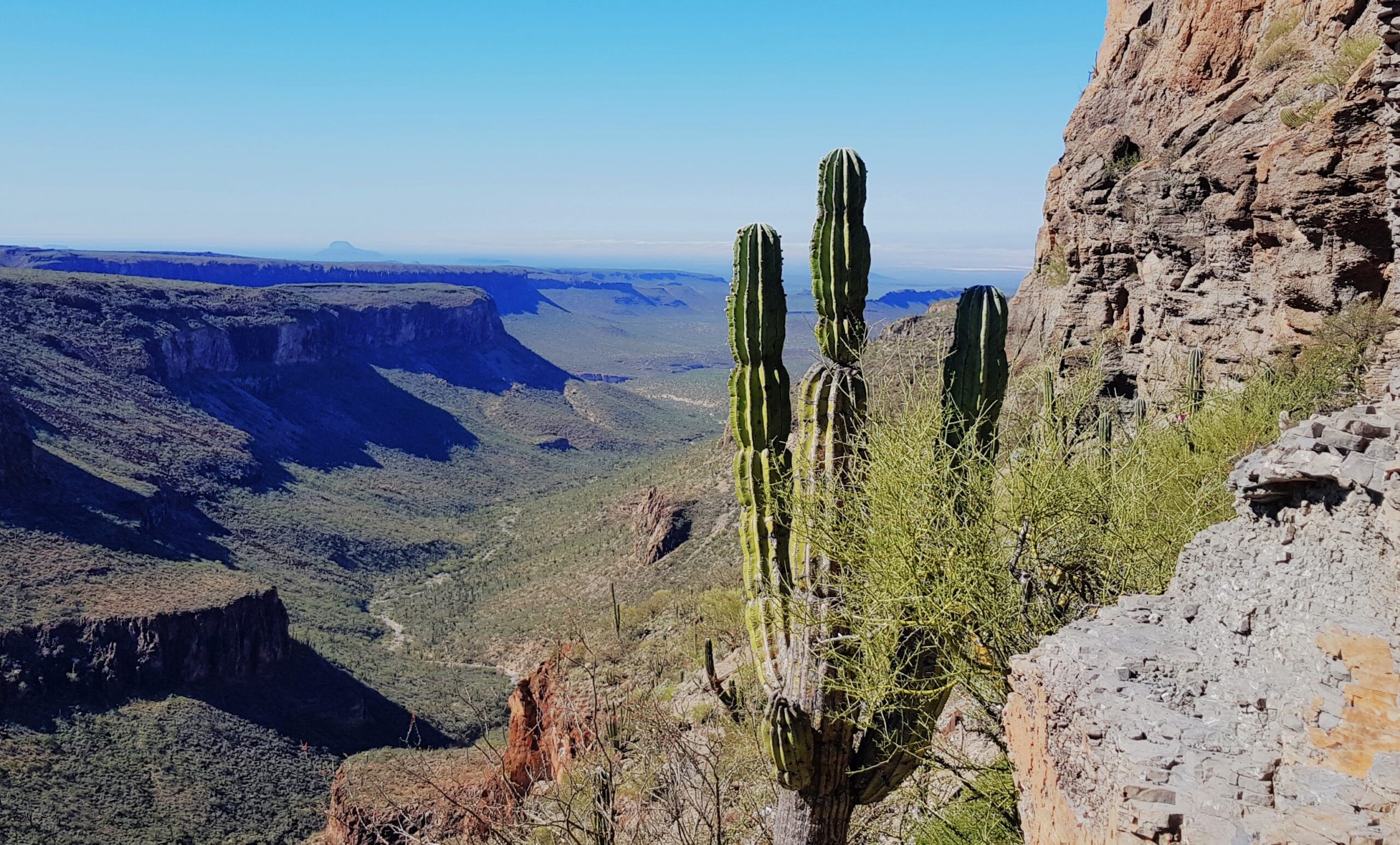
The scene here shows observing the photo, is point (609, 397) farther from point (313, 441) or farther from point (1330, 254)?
point (1330, 254)

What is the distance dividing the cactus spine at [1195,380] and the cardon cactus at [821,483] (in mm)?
3578

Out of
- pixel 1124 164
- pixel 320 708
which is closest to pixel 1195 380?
pixel 1124 164

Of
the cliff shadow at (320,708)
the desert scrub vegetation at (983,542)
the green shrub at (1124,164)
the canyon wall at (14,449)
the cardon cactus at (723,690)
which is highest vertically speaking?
the green shrub at (1124,164)

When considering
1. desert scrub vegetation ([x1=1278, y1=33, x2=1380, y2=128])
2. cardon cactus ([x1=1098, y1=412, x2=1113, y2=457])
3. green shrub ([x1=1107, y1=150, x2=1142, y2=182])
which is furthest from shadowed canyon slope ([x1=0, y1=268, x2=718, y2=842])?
green shrub ([x1=1107, y1=150, x2=1142, y2=182])

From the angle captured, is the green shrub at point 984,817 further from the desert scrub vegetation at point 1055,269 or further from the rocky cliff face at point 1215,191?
the desert scrub vegetation at point 1055,269

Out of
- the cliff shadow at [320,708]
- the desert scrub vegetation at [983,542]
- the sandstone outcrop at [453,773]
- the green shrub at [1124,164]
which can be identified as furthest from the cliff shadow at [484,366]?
the desert scrub vegetation at [983,542]

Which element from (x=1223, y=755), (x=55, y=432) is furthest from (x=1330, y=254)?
(x=55, y=432)

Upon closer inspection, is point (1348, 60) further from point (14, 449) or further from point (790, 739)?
point (14, 449)

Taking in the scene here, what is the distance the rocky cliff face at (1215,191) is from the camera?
1127cm

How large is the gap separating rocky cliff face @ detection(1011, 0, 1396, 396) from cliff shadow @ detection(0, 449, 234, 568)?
107 ft

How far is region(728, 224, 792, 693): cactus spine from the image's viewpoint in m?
8.19

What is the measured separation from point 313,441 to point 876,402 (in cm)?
6491

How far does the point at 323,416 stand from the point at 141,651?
4608 cm

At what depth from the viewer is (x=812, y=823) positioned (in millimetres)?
7715
